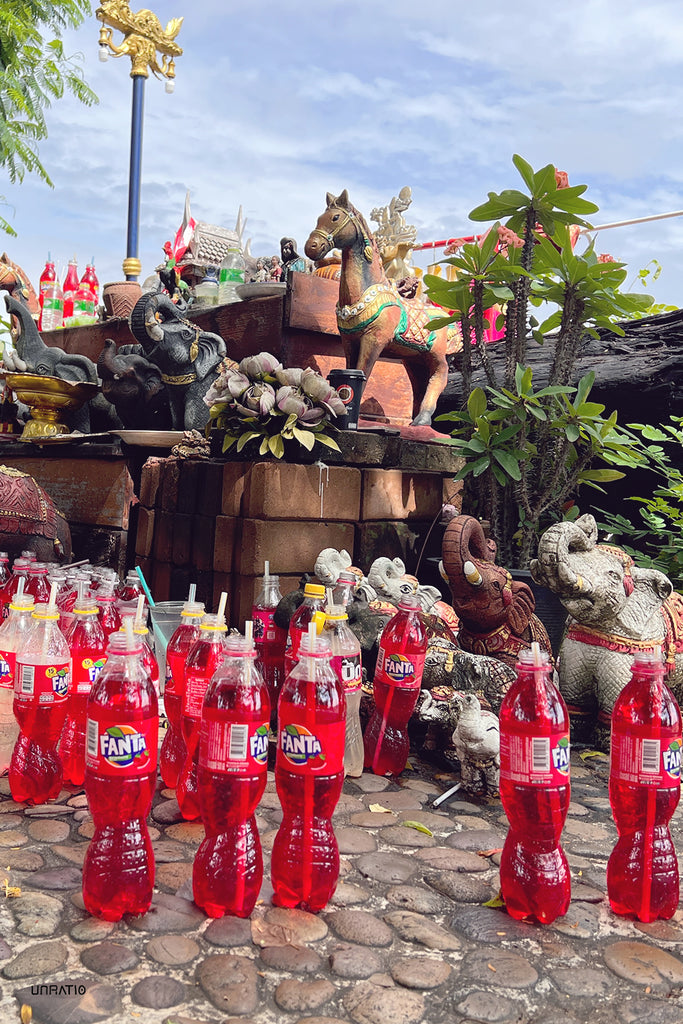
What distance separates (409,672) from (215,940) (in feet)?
4.30

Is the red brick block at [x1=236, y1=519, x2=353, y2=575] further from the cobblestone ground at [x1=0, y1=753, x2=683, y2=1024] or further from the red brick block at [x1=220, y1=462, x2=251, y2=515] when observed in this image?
the cobblestone ground at [x1=0, y1=753, x2=683, y2=1024]

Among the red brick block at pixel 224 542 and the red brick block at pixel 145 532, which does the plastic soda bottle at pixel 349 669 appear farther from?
the red brick block at pixel 145 532

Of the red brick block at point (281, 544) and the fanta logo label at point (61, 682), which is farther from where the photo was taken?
the red brick block at point (281, 544)

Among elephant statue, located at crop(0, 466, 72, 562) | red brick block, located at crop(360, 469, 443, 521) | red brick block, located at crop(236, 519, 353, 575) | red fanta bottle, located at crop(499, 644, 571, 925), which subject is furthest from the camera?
red brick block, located at crop(360, 469, 443, 521)

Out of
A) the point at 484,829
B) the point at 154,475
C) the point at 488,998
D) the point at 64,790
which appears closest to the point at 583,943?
the point at 488,998

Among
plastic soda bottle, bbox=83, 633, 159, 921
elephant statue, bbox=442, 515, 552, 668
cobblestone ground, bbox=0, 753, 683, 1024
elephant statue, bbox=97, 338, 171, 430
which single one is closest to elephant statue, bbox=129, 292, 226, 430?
elephant statue, bbox=97, 338, 171, 430

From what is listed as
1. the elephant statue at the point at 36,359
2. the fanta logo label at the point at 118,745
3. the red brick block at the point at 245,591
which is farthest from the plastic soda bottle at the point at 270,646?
the elephant statue at the point at 36,359

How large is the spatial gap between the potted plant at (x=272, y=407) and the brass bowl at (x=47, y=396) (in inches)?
93.8

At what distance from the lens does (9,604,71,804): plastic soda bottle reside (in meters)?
2.65

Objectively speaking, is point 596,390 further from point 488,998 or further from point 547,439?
point 488,998

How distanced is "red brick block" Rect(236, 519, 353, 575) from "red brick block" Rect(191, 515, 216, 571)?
0.87ft

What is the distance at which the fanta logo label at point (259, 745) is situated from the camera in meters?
2.04

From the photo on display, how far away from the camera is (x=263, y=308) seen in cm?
582

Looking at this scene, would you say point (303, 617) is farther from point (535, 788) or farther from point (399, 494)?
point (399, 494)
